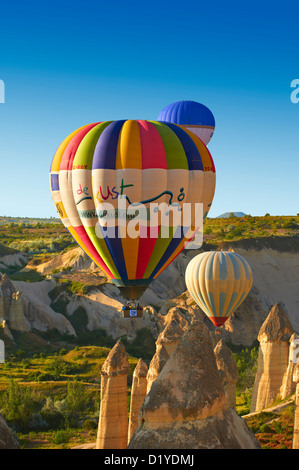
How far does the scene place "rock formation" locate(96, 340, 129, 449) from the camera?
23.1 m

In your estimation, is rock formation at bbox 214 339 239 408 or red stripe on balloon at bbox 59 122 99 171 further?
red stripe on balloon at bbox 59 122 99 171

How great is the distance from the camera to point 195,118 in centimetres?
4600

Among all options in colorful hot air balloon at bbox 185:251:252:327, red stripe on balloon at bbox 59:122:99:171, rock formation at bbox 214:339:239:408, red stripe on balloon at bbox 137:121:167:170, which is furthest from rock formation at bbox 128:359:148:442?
colorful hot air balloon at bbox 185:251:252:327

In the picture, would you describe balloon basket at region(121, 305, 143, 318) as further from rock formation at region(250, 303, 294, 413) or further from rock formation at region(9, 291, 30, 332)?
rock formation at region(9, 291, 30, 332)

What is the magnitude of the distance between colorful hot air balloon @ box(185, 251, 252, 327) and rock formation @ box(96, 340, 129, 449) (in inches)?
644

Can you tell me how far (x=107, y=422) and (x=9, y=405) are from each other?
16.8 metres

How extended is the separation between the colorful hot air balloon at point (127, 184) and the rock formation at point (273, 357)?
7853 millimetres

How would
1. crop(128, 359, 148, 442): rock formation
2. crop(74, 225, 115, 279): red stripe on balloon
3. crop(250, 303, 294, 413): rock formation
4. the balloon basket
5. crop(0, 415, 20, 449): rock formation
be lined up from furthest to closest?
1. crop(250, 303, 294, 413): rock formation
2. crop(74, 225, 115, 279): red stripe on balloon
3. the balloon basket
4. crop(128, 359, 148, 442): rock formation
5. crop(0, 415, 20, 449): rock formation

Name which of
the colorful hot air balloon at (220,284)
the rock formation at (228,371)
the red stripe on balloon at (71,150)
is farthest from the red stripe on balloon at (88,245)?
the colorful hot air balloon at (220,284)

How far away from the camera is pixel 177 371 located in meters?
10.8

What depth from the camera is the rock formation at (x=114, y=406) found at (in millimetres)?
23125

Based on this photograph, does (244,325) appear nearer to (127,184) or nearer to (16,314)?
(16,314)

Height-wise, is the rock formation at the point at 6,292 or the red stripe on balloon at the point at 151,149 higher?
the red stripe on balloon at the point at 151,149

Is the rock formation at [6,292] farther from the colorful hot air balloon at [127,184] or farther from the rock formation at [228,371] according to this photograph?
the rock formation at [228,371]
